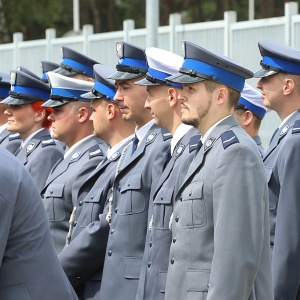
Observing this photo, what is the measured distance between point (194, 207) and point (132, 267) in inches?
49.2

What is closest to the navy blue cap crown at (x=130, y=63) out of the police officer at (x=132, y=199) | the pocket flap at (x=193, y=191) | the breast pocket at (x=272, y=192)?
the police officer at (x=132, y=199)

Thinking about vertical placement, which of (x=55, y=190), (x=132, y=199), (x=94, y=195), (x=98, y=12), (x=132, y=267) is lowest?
(x=98, y=12)

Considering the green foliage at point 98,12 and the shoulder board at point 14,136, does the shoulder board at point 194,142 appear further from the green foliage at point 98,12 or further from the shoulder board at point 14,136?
the green foliage at point 98,12

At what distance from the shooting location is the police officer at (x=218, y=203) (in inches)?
198

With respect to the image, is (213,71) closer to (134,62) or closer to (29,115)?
(134,62)

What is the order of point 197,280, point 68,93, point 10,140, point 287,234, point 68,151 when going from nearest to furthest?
1. point 197,280
2. point 287,234
3. point 68,151
4. point 68,93
5. point 10,140

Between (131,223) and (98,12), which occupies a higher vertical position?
(131,223)

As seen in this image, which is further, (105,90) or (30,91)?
(30,91)

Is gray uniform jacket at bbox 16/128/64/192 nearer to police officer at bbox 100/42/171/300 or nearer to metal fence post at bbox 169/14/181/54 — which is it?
police officer at bbox 100/42/171/300

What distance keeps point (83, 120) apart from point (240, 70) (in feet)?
8.06

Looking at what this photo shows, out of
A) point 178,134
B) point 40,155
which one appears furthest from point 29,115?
point 178,134

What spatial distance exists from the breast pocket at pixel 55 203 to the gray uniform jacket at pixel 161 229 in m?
1.38

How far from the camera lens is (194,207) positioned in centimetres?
528

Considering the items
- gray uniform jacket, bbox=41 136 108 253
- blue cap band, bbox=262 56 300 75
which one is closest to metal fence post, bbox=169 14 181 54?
gray uniform jacket, bbox=41 136 108 253
